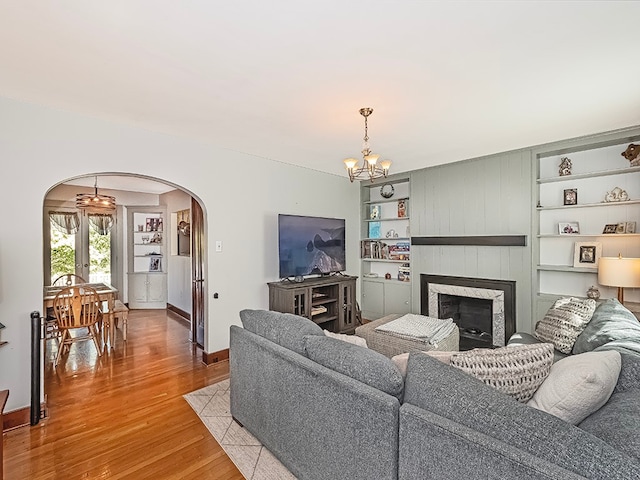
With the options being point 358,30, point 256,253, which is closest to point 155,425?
point 256,253

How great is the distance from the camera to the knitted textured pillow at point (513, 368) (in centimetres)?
134

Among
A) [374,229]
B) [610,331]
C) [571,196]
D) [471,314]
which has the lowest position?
[471,314]

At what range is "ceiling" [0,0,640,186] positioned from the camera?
1553 mm

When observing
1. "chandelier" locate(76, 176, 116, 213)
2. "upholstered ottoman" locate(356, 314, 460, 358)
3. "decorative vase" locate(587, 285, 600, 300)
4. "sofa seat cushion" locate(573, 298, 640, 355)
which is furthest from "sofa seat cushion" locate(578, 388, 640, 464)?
"chandelier" locate(76, 176, 116, 213)

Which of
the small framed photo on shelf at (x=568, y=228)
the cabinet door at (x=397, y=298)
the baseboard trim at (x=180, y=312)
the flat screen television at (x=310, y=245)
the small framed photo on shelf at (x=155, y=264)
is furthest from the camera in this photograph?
the small framed photo on shelf at (x=155, y=264)

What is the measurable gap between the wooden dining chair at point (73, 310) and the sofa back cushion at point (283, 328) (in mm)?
2498

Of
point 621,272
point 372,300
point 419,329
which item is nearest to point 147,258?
point 372,300

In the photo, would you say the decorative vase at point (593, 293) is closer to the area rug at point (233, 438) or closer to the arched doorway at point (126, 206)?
the area rug at point (233, 438)

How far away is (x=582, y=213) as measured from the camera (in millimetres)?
3678

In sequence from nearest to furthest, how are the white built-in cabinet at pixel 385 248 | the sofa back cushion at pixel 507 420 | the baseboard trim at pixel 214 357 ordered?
the sofa back cushion at pixel 507 420 → the baseboard trim at pixel 214 357 → the white built-in cabinet at pixel 385 248

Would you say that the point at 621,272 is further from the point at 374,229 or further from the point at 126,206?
the point at 126,206

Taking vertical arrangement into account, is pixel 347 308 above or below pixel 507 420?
below

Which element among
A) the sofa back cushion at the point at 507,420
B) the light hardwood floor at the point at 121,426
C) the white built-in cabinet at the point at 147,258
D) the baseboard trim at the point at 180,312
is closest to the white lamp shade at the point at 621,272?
the sofa back cushion at the point at 507,420

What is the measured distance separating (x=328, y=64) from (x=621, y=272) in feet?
10.5
